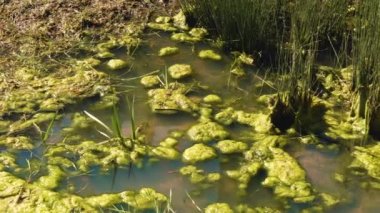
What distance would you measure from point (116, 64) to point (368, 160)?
5.26 feet

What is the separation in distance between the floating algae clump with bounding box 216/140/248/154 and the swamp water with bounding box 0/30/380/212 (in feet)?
0.10

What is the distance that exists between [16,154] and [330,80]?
1.79 metres

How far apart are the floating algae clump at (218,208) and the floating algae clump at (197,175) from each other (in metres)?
0.17

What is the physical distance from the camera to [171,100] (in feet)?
10.6

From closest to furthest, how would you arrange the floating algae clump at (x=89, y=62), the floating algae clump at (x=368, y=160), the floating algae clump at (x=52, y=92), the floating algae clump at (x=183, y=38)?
the floating algae clump at (x=368, y=160)
the floating algae clump at (x=52, y=92)
the floating algae clump at (x=89, y=62)
the floating algae clump at (x=183, y=38)

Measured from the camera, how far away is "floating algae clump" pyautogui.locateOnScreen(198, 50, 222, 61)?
364 cm

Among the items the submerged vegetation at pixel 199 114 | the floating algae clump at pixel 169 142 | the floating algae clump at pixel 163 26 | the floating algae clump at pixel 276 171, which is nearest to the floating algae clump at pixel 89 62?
the submerged vegetation at pixel 199 114

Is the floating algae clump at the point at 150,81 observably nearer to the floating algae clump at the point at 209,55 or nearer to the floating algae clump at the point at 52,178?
the floating algae clump at the point at 209,55

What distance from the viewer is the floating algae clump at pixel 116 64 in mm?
3525

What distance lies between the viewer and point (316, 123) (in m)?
3.05

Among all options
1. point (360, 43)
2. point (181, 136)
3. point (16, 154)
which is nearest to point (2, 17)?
point (16, 154)

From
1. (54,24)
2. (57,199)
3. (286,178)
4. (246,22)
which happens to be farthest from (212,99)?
(54,24)

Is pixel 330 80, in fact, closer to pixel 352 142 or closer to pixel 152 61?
pixel 352 142

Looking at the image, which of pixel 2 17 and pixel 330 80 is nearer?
pixel 330 80
